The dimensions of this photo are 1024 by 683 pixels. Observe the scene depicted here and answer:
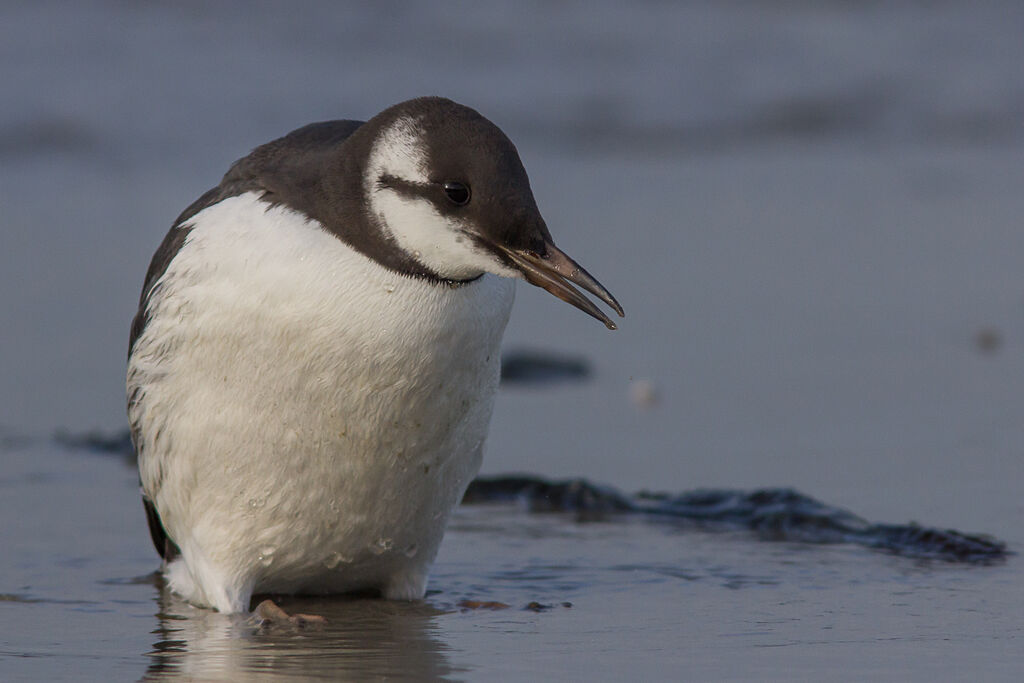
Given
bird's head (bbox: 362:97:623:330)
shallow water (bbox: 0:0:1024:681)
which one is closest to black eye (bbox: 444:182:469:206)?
bird's head (bbox: 362:97:623:330)

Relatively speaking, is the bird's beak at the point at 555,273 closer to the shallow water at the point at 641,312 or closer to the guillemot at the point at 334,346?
the guillemot at the point at 334,346

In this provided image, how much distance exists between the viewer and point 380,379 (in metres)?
5.62

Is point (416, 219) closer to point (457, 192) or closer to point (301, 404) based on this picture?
point (457, 192)

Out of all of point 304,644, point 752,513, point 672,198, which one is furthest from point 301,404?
point 672,198

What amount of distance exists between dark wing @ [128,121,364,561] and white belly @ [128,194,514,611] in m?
0.09

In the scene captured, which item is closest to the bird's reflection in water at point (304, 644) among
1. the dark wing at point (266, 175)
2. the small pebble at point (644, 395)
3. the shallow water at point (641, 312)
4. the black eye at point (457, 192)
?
the shallow water at point (641, 312)

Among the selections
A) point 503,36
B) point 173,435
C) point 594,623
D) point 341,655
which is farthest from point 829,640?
point 503,36

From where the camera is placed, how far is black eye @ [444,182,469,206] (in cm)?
520

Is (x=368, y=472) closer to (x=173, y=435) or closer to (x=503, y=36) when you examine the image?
(x=173, y=435)

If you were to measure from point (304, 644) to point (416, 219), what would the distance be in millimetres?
1455

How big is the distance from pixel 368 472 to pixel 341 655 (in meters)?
0.64

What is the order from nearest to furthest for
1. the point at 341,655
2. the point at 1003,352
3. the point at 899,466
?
the point at 341,655 → the point at 899,466 → the point at 1003,352

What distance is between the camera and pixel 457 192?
17.1 ft

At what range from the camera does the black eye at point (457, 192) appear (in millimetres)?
5199
